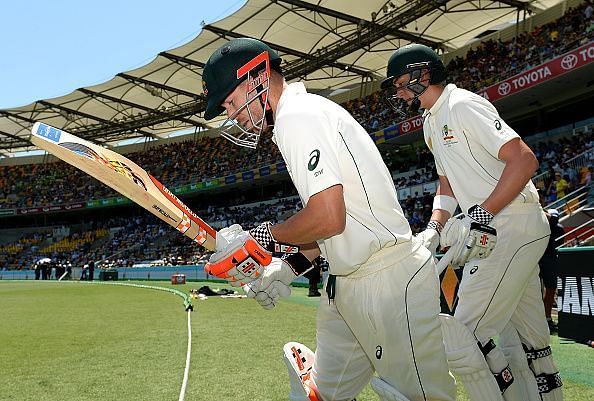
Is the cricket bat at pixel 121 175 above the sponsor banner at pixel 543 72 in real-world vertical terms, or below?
below

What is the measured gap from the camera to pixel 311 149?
227 centimetres

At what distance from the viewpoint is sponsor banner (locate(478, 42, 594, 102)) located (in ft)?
59.9

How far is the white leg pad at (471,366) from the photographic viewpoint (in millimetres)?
2982

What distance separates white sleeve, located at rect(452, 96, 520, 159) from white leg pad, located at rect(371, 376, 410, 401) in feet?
5.68

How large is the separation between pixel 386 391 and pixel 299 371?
0.70 meters

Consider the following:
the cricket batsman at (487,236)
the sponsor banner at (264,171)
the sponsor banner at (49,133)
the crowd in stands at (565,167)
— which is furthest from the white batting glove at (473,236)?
the sponsor banner at (264,171)

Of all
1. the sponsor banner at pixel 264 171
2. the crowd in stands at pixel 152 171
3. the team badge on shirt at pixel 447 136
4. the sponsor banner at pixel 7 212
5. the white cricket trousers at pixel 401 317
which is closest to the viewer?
A: the white cricket trousers at pixel 401 317

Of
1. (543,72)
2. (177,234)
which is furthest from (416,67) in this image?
(177,234)

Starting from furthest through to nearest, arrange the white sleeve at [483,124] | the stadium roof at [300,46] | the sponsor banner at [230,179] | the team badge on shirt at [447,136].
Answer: the sponsor banner at [230,179]
the stadium roof at [300,46]
the team badge on shirt at [447,136]
the white sleeve at [483,124]

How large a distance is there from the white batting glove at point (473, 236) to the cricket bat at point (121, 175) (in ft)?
4.67

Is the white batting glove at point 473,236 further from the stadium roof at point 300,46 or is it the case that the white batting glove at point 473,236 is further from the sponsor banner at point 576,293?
the stadium roof at point 300,46

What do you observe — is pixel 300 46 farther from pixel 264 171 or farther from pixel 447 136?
pixel 447 136

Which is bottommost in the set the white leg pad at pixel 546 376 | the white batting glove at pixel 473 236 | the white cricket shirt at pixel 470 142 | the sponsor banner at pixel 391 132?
the white leg pad at pixel 546 376

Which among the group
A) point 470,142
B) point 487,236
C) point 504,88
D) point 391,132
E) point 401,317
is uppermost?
point 504,88
